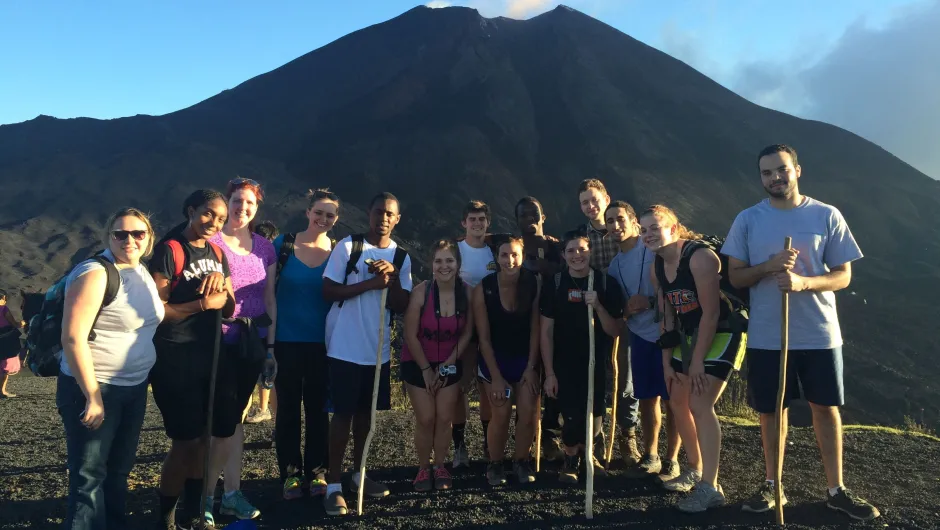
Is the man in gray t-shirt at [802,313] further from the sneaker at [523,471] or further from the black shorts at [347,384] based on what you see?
the black shorts at [347,384]

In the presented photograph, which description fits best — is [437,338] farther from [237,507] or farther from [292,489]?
[237,507]

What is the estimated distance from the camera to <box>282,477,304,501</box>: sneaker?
394 centimetres

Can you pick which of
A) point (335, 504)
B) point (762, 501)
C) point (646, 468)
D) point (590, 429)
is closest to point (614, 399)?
point (646, 468)

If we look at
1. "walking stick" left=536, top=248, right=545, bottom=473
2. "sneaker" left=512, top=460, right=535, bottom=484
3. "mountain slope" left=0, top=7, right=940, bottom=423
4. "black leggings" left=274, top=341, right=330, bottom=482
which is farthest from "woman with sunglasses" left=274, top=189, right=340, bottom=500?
"mountain slope" left=0, top=7, right=940, bottom=423

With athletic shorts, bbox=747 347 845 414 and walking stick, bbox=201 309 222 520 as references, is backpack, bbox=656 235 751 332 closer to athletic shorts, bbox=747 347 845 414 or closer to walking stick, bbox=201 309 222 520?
athletic shorts, bbox=747 347 845 414

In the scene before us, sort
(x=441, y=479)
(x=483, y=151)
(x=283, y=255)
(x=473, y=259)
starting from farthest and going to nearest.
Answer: (x=483, y=151), (x=473, y=259), (x=441, y=479), (x=283, y=255)

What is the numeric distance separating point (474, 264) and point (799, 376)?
2.30 meters

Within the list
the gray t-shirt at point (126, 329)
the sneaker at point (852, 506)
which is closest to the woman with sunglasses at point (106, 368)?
the gray t-shirt at point (126, 329)

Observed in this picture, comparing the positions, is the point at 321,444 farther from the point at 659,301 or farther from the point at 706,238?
the point at 706,238

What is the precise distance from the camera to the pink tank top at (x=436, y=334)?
4.09m

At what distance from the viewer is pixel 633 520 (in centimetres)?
360

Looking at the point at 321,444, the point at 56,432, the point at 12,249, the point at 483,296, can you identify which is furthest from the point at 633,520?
the point at 12,249

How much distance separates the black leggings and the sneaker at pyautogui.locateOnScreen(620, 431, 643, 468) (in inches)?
91.1

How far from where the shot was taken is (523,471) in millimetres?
4254
